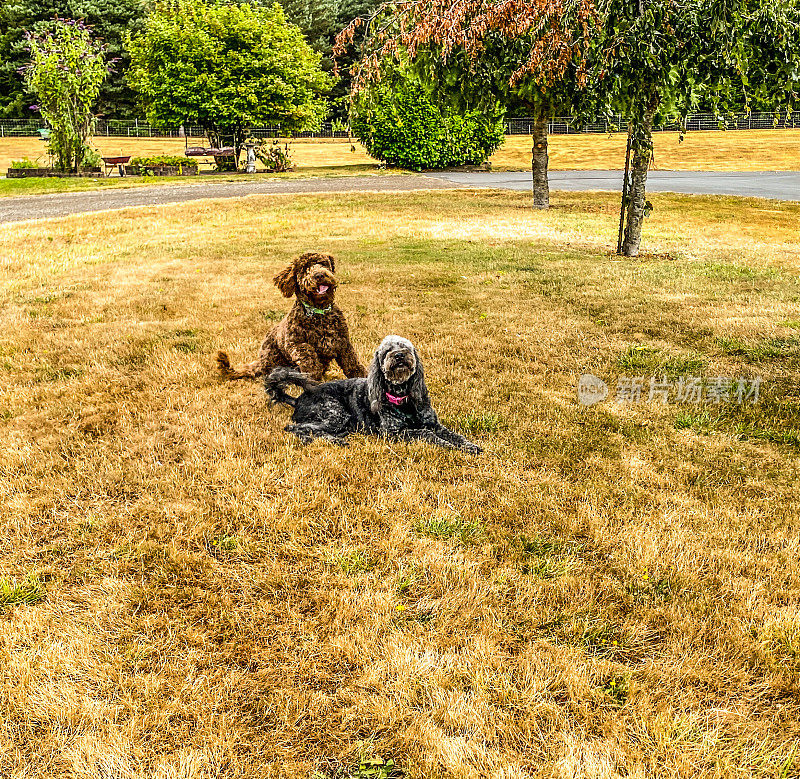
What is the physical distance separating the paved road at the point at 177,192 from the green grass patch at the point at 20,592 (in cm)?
1623

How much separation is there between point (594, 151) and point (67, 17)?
4459cm

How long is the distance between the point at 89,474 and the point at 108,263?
792cm

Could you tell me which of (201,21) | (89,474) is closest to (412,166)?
(201,21)

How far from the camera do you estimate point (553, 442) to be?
4250 millimetres

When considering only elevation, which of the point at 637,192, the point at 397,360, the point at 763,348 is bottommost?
the point at 763,348

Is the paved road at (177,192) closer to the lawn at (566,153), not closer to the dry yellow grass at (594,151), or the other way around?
the lawn at (566,153)

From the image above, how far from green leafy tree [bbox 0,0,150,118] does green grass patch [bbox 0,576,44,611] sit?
56.3 meters

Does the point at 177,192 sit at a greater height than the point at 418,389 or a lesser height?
greater

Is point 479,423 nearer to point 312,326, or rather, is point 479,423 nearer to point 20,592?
point 312,326

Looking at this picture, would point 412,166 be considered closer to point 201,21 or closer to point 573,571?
point 201,21

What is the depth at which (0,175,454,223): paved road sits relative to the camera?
1814cm

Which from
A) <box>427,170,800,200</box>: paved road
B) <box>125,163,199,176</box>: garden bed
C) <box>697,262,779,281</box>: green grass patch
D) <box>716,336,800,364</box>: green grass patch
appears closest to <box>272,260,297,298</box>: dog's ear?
<box>716,336,800,364</box>: green grass patch

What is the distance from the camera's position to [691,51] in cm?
585

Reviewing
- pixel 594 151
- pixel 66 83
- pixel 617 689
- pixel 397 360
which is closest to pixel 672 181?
pixel 594 151
